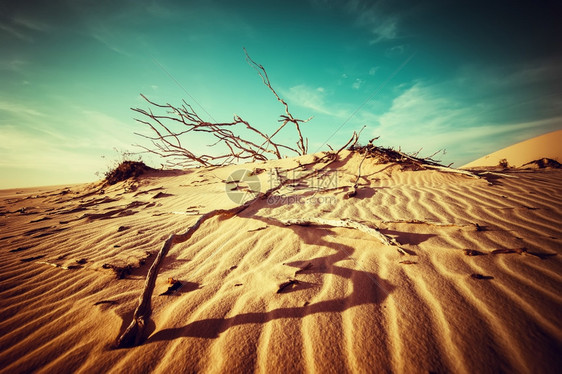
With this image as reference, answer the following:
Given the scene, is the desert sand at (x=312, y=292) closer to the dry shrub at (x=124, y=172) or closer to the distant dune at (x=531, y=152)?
the dry shrub at (x=124, y=172)

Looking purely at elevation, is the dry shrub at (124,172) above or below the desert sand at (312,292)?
above

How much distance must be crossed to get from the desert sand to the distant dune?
9.96m

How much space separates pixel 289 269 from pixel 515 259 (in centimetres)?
180

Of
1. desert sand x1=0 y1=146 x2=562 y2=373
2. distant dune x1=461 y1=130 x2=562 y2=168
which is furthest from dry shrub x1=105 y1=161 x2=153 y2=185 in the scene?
distant dune x1=461 y1=130 x2=562 y2=168

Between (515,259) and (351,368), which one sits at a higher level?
(515,259)

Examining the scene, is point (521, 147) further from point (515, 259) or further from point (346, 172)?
point (515, 259)

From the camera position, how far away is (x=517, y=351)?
0.95 m

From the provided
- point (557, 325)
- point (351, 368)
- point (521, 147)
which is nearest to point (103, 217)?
point (351, 368)

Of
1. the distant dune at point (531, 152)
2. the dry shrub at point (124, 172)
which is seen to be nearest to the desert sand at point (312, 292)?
the dry shrub at point (124, 172)

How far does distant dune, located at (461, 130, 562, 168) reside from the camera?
9.52m

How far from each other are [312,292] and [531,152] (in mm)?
16173

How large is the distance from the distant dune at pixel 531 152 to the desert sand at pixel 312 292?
9.96 meters

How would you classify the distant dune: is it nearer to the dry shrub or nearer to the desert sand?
the desert sand

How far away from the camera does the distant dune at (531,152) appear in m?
9.52
